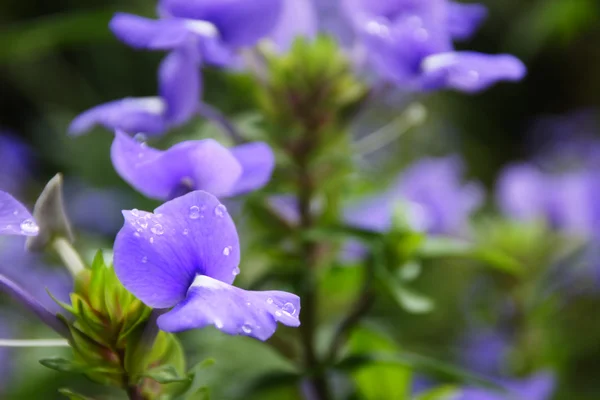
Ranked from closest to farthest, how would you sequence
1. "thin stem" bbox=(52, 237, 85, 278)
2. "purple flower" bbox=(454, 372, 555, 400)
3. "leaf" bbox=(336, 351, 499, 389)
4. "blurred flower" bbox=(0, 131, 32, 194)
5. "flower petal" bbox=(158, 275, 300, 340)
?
"flower petal" bbox=(158, 275, 300, 340), "thin stem" bbox=(52, 237, 85, 278), "leaf" bbox=(336, 351, 499, 389), "purple flower" bbox=(454, 372, 555, 400), "blurred flower" bbox=(0, 131, 32, 194)

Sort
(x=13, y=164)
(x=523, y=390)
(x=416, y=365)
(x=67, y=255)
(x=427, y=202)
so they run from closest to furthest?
(x=67, y=255) < (x=416, y=365) < (x=523, y=390) < (x=427, y=202) < (x=13, y=164)

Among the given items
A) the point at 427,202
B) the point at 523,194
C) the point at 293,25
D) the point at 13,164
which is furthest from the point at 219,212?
the point at 13,164

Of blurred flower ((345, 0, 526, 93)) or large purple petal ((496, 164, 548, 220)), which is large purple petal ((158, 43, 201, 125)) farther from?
large purple petal ((496, 164, 548, 220))

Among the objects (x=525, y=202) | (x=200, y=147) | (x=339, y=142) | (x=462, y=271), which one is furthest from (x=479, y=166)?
(x=200, y=147)

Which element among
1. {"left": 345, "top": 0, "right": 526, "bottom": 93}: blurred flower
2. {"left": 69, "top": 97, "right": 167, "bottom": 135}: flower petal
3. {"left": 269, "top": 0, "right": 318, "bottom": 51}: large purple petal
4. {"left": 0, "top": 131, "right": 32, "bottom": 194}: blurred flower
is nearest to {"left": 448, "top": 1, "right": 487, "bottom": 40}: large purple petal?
{"left": 345, "top": 0, "right": 526, "bottom": 93}: blurred flower

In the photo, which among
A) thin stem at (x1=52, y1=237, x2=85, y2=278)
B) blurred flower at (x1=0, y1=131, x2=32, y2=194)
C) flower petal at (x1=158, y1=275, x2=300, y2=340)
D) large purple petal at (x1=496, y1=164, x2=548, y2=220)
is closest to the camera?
flower petal at (x1=158, y1=275, x2=300, y2=340)

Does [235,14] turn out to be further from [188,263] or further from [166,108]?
[188,263]

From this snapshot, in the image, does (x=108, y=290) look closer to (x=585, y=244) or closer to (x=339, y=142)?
(x=339, y=142)
